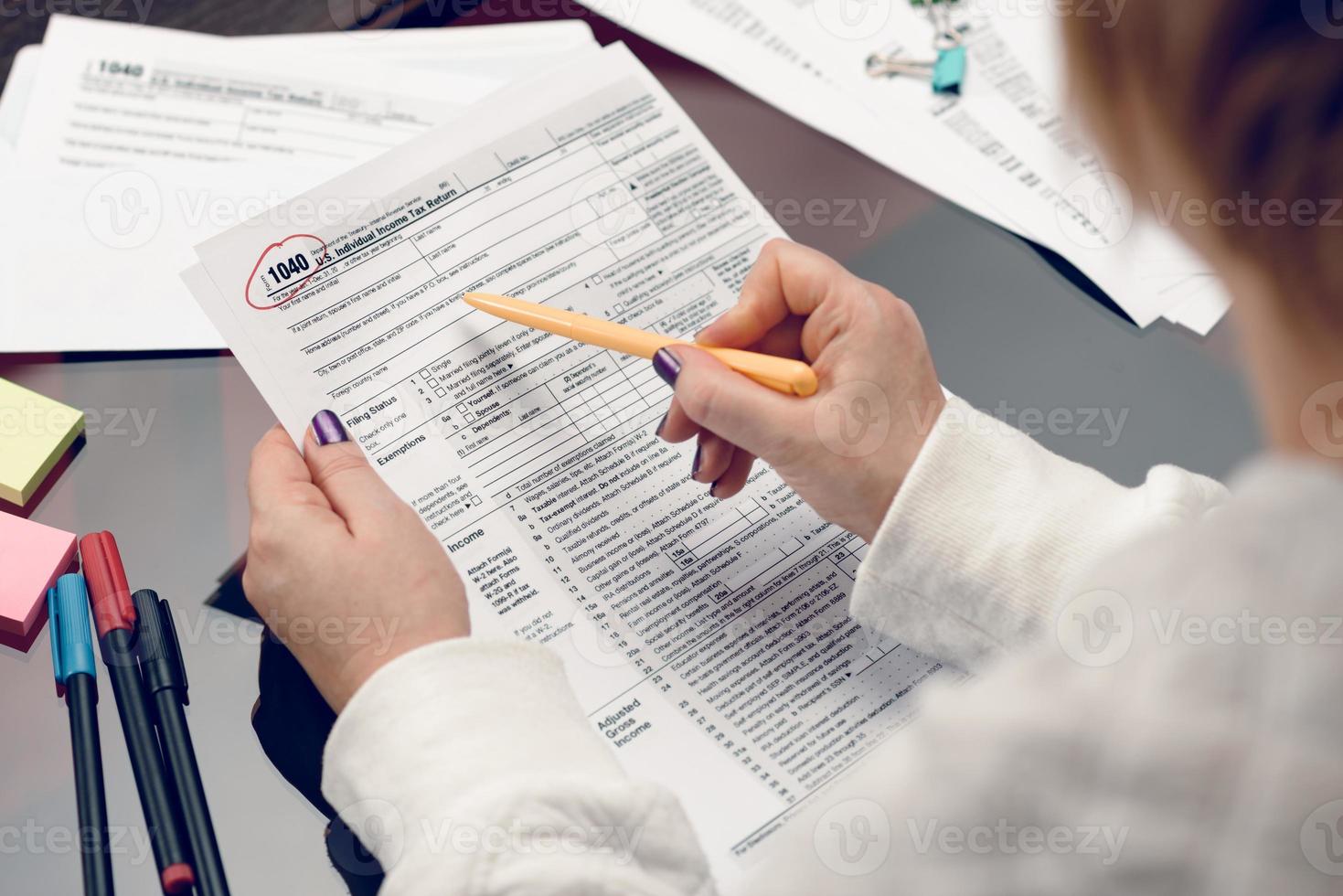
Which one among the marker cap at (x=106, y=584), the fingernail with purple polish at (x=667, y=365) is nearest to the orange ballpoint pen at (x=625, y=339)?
the fingernail with purple polish at (x=667, y=365)

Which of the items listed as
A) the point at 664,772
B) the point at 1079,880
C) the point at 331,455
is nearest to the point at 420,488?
the point at 331,455

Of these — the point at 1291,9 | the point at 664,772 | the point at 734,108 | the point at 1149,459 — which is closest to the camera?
the point at 1291,9

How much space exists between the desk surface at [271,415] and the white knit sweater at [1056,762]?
92 millimetres

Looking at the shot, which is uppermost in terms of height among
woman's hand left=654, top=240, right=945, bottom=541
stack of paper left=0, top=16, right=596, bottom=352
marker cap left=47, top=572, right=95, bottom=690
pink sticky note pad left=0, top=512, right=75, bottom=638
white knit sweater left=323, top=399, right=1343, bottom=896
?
stack of paper left=0, top=16, right=596, bottom=352

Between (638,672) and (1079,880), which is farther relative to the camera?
(638,672)

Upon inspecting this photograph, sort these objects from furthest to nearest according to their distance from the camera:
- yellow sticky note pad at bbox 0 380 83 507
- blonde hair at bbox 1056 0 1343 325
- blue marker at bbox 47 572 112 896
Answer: yellow sticky note pad at bbox 0 380 83 507 < blue marker at bbox 47 572 112 896 < blonde hair at bbox 1056 0 1343 325

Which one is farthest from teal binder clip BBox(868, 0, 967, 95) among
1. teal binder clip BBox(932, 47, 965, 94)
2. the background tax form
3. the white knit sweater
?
the white knit sweater

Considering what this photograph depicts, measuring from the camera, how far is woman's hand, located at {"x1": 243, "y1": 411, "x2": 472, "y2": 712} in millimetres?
440

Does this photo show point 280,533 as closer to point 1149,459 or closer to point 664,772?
point 664,772

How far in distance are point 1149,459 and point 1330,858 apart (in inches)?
12.5

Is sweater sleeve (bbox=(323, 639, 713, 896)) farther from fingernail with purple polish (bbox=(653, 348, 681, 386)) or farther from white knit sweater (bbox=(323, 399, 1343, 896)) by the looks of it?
fingernail with purple polish (bbox=(653, 348, 681, 386))

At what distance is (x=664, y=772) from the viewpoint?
18.2 inches

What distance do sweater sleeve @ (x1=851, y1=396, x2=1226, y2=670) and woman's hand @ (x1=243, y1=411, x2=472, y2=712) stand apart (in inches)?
7.9

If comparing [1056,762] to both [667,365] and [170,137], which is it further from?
[170,137]
